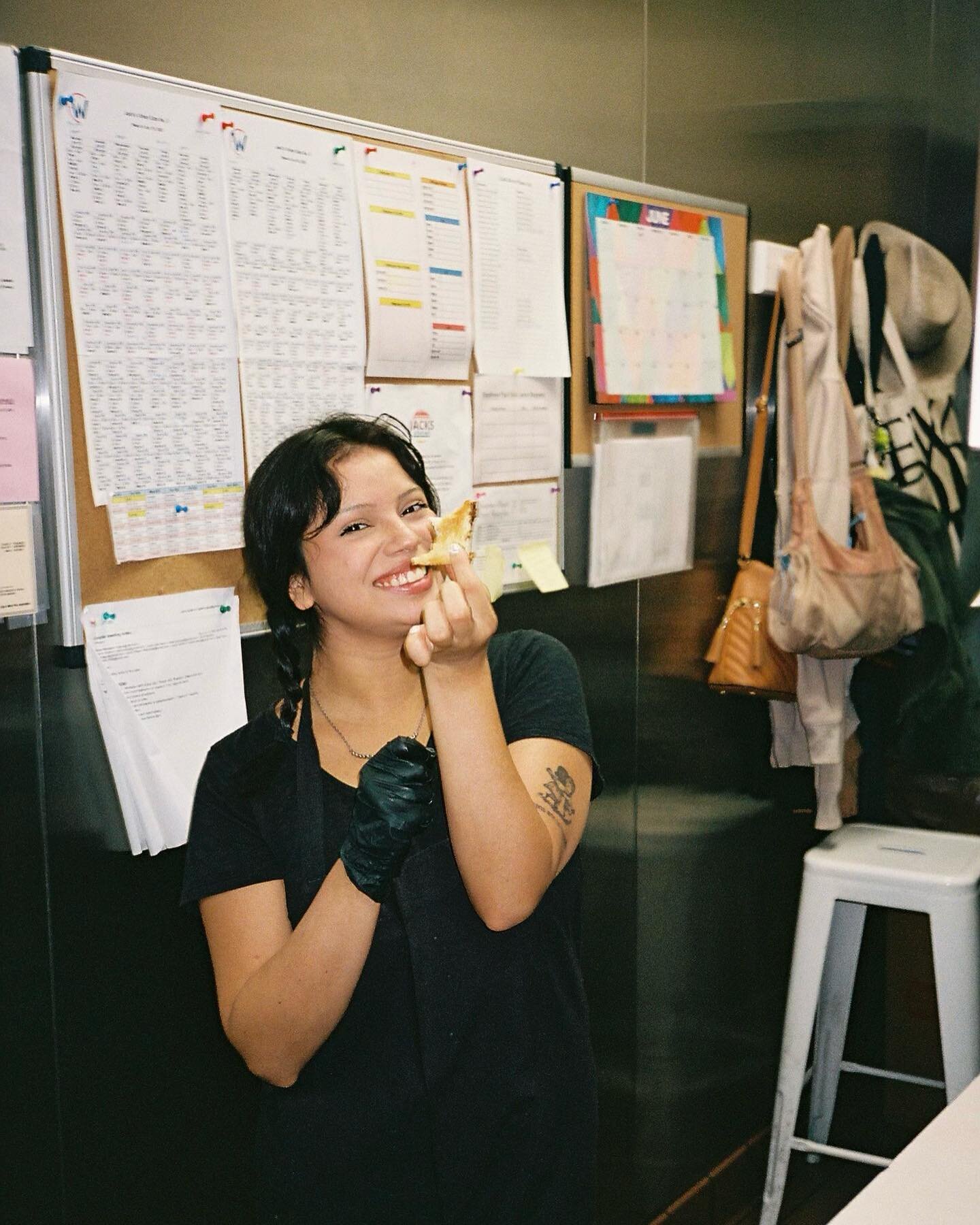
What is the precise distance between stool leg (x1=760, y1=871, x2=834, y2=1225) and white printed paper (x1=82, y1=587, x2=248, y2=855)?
144 centimetres

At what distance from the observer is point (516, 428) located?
220 cm

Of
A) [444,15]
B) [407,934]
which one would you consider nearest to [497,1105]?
[407,934]

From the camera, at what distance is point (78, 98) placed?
1522 millimetres

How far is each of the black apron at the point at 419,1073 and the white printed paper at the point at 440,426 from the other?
2.10 ft

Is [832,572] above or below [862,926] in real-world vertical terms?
above

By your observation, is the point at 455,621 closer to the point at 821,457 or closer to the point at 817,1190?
the point at 821,457

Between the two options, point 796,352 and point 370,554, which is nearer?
point 370,554

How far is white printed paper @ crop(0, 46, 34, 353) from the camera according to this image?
57.6 inches

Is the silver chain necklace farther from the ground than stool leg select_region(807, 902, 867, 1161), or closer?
farther from the ground

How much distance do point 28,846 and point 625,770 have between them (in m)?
1.29

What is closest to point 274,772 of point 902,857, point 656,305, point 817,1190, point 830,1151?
point 656,305

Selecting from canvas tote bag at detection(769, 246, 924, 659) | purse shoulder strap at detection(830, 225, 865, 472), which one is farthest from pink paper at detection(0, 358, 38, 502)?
purse shoulder strap at detection(830, 225, 865, 472)

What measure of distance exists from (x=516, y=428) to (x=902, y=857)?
4.22 ft

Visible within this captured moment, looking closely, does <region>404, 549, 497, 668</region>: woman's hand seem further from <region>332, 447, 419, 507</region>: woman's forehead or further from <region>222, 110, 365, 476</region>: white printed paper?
<region>222, 110, 365, 476</region>: white printed paper
